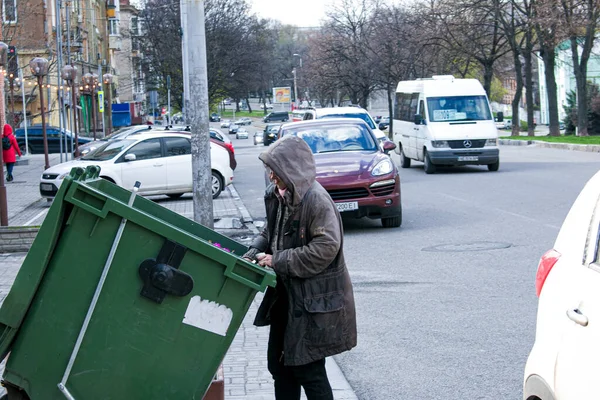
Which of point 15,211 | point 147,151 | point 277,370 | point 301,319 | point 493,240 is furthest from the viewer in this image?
point 147,151

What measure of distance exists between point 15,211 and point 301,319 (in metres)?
16.7

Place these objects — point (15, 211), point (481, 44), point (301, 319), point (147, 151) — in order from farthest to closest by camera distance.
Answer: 1. point (481, 44)
2. point (147, 151)
3. point (15, 211)
4. point (301, 319)

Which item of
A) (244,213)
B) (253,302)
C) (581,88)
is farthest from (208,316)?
(581,88)

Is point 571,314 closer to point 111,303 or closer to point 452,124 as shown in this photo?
point 111,303

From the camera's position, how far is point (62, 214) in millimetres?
4004

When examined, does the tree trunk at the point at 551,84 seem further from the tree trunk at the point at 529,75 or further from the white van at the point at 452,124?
the white van at the point at 452,124

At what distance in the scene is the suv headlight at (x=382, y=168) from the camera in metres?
14.3

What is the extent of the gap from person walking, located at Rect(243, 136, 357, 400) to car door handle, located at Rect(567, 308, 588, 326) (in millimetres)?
1357

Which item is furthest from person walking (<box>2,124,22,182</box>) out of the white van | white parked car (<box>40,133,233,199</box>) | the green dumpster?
the green dumpster

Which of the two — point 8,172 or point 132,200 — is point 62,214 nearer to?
point 132,200

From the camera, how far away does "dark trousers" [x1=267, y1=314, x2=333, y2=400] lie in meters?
4.67

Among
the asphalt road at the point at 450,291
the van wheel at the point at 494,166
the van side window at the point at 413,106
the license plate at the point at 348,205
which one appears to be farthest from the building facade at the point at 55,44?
the license plate at the point at 348,205

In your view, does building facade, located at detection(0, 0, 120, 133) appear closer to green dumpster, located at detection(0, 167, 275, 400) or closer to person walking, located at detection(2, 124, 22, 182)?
person walking, located at detection(2, 124, 22, 182)

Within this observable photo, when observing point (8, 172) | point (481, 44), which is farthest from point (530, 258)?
point (481, 44)
